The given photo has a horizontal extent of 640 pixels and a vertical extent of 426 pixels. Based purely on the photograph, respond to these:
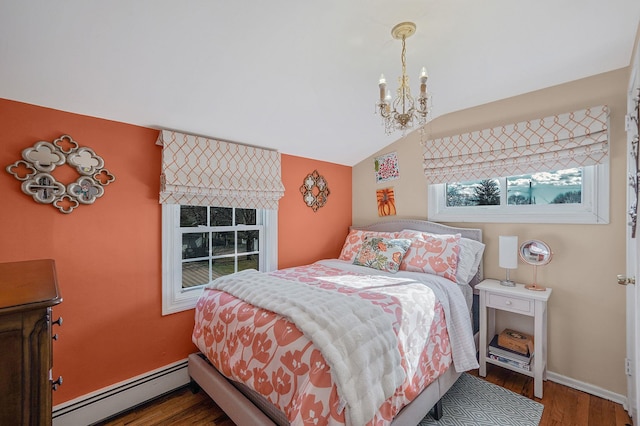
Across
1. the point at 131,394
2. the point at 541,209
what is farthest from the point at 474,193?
the point at 131,394

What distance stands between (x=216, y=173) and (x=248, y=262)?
99 cm

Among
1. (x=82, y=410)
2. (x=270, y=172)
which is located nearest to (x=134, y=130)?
(x=270, y=172)

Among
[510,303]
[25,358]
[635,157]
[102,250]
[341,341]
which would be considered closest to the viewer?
[25,358]

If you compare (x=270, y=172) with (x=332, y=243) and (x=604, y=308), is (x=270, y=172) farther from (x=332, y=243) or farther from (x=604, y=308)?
(x=604, y=308)

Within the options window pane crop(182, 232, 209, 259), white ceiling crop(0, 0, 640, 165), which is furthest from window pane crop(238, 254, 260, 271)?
white ceiling crop(0, 0, 640, 165)

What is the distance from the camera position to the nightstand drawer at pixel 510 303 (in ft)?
7.09

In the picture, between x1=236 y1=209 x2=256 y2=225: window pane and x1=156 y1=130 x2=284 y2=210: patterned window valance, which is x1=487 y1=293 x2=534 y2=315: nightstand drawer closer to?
x1=156 y1=130 x2=284 y2=210: patterned window valance

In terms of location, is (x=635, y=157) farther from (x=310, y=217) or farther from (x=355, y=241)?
(x=310, y=217)

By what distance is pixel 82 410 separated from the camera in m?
1.84

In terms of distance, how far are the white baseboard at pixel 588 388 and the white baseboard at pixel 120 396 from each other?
2.98 metres

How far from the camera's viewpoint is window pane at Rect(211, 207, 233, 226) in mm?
2636

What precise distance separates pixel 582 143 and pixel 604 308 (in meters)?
1.25

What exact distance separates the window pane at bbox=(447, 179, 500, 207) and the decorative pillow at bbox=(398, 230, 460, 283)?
19.5 inches

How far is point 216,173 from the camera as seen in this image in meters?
2.44
